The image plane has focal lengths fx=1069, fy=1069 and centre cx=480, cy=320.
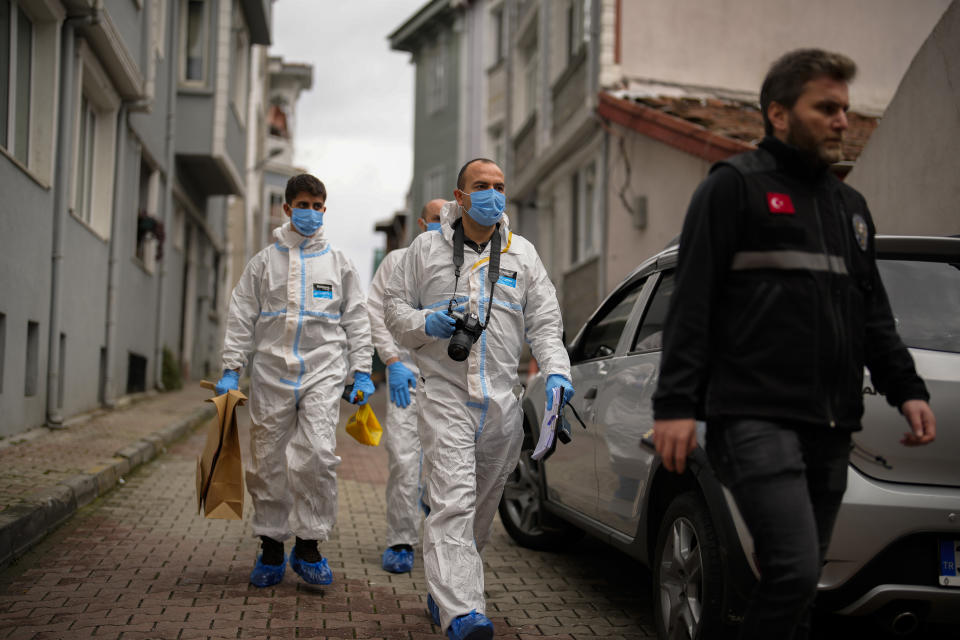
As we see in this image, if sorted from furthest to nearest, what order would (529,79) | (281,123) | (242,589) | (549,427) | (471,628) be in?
(281,123), (529,79), (242,589), (549,427), (471,628)

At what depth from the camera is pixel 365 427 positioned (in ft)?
18.7

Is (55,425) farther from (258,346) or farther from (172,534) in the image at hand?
(258,346)

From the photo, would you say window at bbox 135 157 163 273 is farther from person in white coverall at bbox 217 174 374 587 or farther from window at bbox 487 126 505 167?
window at bbox 487 126 505 167

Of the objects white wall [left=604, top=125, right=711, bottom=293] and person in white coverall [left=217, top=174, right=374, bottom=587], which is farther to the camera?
white wall [left=604, top=125, right=711, bottom=293]

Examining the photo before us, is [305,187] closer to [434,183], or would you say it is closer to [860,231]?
[860,231]

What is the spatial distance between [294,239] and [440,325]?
65.1 inches

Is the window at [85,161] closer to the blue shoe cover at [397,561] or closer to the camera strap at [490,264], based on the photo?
the blue shoe cover at [397,561]

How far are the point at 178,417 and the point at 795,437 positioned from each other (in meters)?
11.3

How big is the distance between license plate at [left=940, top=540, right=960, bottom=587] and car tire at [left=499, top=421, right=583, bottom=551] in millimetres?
2971

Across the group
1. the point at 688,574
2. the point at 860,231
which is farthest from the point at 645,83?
the point at 860,231

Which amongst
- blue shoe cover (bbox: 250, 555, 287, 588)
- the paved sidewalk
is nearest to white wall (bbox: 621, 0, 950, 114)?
the paved sidewalk

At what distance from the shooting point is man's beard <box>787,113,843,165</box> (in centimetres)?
301

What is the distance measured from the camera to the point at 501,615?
5066mm

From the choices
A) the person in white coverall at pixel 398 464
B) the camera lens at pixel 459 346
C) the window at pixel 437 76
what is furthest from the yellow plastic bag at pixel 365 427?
the window at pixel 437 76
